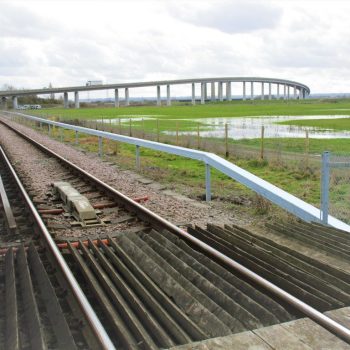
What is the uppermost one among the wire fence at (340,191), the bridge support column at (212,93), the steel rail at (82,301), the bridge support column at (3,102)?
the bridge support column at (212,93)

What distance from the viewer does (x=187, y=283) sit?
5.35 meters

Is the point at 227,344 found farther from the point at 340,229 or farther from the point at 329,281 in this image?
the point at 340,229

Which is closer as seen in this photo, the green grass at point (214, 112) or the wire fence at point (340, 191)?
the wire fence at point (340, 191)

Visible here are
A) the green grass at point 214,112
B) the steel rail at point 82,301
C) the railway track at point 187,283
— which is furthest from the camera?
the green grass at point 214,112

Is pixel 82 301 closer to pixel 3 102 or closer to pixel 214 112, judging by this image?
pixel 214 112

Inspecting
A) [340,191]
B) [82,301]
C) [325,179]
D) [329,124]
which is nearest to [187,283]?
[82,301]

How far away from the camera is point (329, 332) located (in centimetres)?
407

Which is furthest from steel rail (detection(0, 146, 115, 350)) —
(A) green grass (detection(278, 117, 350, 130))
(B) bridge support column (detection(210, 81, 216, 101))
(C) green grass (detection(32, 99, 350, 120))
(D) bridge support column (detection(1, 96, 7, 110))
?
(B) bridge support column (detection(210, 81, 216, 101))

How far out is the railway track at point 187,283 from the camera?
14.5ft

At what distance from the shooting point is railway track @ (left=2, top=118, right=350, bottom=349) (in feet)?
14.5

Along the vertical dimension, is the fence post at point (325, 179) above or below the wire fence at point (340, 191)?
above

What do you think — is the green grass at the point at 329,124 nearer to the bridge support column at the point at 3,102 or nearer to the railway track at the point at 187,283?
the railway track at the point at 187,283

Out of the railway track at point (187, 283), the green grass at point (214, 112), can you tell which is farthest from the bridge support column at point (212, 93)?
the railway track at point (187, 283)

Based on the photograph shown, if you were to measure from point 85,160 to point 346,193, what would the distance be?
10929 mm
